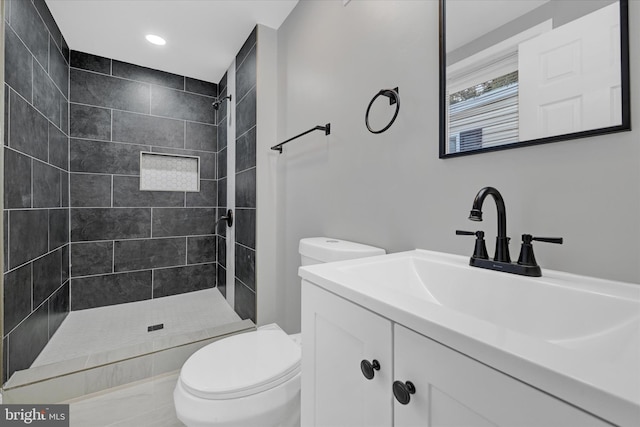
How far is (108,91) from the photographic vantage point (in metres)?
2.52

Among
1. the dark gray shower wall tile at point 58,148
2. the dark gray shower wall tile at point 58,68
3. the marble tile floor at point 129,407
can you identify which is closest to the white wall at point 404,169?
the marble tile floor at point 129,407

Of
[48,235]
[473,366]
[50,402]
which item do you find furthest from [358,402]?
[48,235]

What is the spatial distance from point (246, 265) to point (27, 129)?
150 cm

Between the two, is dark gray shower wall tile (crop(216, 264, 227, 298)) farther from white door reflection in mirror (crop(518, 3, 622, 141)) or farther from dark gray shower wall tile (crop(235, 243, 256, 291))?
white door reflection in mirror (crop(518, 3, 622, 141))

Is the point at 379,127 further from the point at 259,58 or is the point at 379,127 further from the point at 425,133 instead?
the point at 259,58

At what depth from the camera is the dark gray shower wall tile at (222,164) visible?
2.79 meters

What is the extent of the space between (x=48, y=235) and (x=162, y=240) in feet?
2.99

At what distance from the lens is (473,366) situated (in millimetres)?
374

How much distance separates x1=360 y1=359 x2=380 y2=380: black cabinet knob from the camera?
1.69ft

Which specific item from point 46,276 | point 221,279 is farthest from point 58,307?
point 221,279

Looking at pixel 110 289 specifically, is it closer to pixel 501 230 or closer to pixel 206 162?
pixel 206 162

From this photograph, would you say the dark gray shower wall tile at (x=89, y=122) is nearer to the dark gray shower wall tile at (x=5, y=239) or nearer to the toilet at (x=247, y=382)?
the dark gray shower wall tile at (x=5, y=239)

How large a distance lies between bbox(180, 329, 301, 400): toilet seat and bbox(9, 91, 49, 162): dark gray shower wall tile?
1418mm

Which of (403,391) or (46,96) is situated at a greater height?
(46,96)
